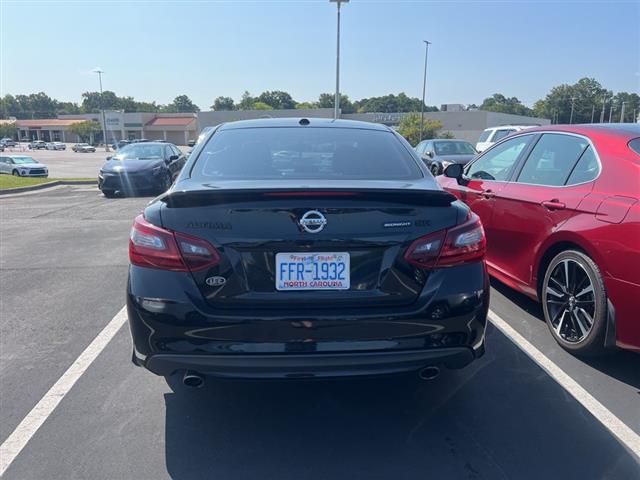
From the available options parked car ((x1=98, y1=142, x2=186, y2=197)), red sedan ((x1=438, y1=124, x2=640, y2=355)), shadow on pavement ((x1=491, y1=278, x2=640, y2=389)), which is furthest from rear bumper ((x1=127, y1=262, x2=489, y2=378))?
parked car ((x1=98, y1=142, x2=186, y2=197))

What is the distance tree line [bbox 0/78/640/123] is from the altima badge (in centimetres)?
7337

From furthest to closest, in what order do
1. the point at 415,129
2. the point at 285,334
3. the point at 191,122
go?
the point at 191,122 → the point at 415,129 → the point at 285,334

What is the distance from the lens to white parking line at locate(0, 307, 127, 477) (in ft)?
8.70

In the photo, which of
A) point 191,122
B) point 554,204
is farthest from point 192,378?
point 191,122

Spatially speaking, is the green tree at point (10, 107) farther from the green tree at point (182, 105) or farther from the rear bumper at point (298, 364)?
the rear bumper at point (298, 364)

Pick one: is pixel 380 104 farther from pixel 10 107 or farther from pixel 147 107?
pixel 10 107

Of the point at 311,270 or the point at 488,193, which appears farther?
the point at 488,193

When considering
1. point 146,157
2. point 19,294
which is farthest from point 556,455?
point 146,157

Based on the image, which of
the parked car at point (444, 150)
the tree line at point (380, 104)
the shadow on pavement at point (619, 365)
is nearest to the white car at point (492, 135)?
the parked car at point (444, 150)

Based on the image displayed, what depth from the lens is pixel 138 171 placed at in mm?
14383

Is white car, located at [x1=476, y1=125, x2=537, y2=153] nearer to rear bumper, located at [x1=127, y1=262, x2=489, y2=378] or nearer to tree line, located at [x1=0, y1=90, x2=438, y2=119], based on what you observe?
rear bumper, located at [x1=127, y1=262, x2=489, y2=378]

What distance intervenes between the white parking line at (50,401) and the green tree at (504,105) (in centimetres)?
11973

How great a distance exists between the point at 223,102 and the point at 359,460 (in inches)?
5649

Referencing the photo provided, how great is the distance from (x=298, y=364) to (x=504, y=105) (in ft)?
439
